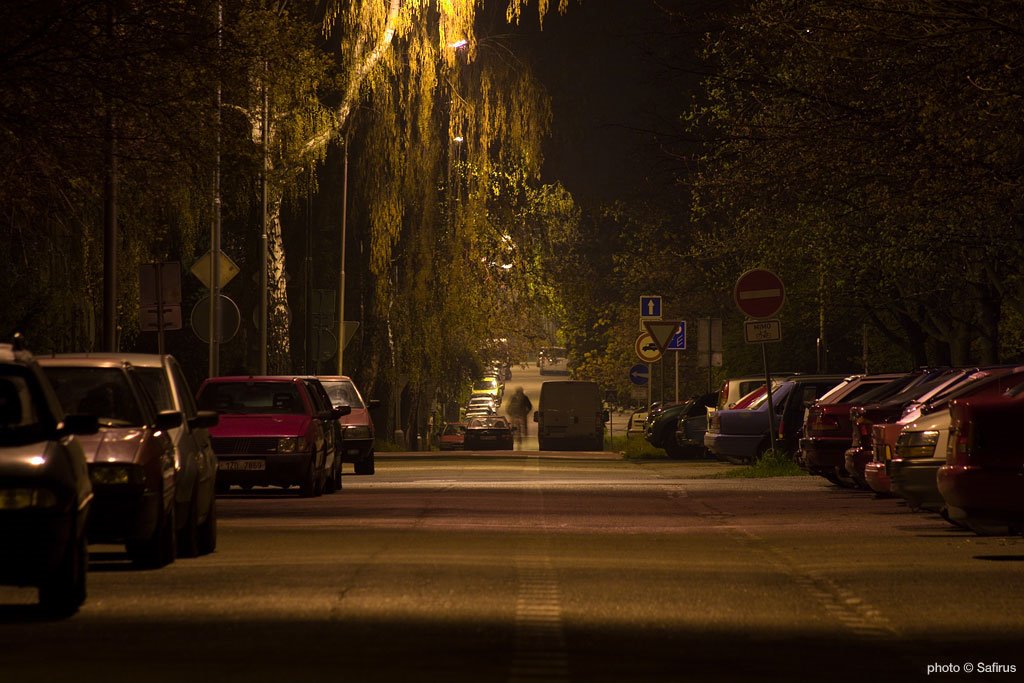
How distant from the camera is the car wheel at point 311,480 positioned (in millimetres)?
27375

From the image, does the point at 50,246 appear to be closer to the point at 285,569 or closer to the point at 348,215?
the point at 348,215

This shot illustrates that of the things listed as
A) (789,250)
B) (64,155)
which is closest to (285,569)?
(64,155)

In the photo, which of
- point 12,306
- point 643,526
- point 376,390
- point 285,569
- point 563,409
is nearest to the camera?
point 285,569

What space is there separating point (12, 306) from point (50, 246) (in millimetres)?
2003

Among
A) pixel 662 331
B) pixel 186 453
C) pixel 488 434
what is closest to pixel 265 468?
pixel 186 453

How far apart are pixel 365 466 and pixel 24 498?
2461cm

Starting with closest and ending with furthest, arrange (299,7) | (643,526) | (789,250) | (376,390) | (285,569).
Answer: (285,569) < (643,526) < (299,7) < (789,250) < (376,390)

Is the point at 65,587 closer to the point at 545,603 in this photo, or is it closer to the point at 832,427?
the point at 545,603

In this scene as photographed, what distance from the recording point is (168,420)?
631 inches

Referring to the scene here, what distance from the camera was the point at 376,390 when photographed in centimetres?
5825

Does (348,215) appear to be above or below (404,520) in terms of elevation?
above

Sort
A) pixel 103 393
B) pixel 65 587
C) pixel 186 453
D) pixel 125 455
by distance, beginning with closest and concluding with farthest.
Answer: pixel 65 587 < pixel 125 455 < pixel 103 393 < pixel 186 453

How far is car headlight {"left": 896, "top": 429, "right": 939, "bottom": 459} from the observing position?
785 inches

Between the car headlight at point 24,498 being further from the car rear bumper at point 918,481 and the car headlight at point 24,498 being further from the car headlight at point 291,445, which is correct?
the car headlight at point 291,445
